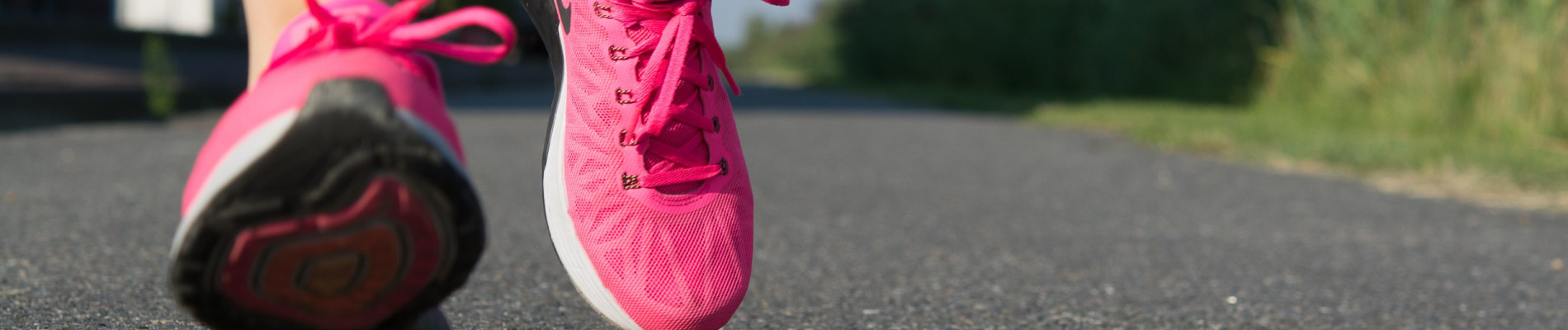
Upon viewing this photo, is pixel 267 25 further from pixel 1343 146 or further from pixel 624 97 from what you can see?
pixel 1343 146

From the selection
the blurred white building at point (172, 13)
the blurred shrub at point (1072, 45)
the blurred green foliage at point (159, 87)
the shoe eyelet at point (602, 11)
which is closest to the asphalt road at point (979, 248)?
the shoe eyelet at point (602, 11)

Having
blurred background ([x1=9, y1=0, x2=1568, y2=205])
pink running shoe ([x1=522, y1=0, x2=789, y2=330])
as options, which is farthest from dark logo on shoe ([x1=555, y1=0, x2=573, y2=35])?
blurred background ([x1=9, y1=0, x2=1568, y2=205])

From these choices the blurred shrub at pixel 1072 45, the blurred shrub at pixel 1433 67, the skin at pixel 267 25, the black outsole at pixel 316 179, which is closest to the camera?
the black outsole at pixel 316 179

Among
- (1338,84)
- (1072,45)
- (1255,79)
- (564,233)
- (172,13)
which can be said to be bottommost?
(172,13)

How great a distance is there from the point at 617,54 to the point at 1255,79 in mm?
7297

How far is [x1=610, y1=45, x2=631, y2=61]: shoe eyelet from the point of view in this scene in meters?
0.99

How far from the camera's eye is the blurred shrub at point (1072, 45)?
27.2ft

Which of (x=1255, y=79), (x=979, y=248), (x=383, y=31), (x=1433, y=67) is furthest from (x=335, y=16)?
(x=1255, y=79)

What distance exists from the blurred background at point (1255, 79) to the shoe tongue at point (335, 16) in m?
2.68

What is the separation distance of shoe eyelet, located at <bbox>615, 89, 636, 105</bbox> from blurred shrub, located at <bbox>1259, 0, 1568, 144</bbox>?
388 centimetres

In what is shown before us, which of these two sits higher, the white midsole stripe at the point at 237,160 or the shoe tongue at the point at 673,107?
the white midsole stripe at the point at 237,160

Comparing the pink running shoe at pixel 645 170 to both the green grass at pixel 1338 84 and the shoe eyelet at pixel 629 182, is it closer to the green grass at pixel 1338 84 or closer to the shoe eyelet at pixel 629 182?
the shoe eyelet at pixel 629 182

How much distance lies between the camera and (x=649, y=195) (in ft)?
Result: 3.12

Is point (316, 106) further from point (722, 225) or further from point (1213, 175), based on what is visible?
point (1213, 175)
